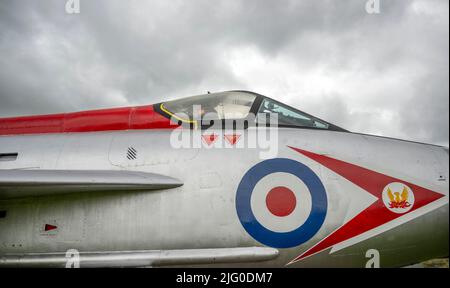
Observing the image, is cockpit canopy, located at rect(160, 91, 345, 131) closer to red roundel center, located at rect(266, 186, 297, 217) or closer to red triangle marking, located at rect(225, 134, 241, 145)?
red triangle marking, located at rect(225, 134, 241, 145)

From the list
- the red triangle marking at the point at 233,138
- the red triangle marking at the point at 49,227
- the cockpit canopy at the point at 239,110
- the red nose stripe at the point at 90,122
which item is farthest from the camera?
the red nose stripe at the point at 90,122

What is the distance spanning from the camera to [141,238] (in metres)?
3.10

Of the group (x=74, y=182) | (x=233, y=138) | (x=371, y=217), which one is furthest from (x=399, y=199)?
(x=74, y=182)

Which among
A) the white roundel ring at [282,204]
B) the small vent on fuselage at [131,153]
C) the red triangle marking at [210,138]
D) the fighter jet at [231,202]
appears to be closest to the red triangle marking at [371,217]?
the fighter jet at [231,202]

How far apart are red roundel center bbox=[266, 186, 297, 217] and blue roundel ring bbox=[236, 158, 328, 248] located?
189mm

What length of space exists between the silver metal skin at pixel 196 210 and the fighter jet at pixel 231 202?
1cm

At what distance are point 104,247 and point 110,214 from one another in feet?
1.15

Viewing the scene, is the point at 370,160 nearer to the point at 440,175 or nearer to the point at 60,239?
the point at 440,175

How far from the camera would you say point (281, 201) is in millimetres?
3074

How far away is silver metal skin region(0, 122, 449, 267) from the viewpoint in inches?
118

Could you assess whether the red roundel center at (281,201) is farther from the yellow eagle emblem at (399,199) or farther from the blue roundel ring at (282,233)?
the yellow eagle emblem at (399,199)

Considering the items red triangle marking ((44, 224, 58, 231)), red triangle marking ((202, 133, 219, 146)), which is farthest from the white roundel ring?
red triangle marking ((44, 224, 58, 231))

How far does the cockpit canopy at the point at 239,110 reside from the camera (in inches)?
148
